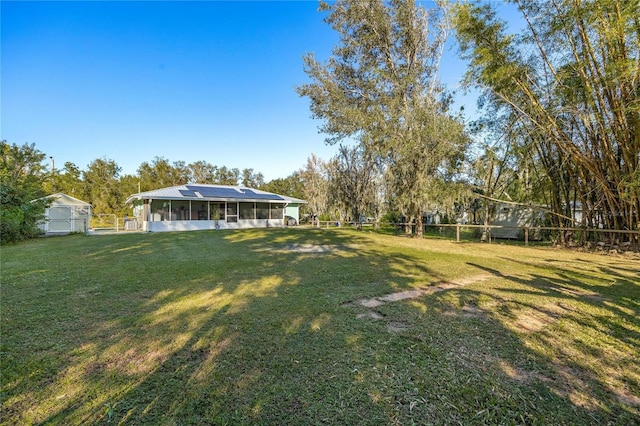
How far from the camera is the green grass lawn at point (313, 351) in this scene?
1.63 metres

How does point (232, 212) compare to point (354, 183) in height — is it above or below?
below

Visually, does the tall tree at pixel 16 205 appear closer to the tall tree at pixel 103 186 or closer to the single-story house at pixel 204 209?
the single-story house at pixel 204 209

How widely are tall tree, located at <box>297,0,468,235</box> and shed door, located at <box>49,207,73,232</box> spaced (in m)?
15.4

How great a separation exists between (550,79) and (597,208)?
4430 millimetres

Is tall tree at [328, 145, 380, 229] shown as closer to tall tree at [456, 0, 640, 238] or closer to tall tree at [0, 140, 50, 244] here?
tall tree at [456, 0, 640, 238]

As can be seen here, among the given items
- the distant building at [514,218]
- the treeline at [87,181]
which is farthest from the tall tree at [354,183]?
the treeline at [87,181]

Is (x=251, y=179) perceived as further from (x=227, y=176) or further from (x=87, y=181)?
(x=87, y=181)

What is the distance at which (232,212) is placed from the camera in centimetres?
1911

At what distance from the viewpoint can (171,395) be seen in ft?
5.64

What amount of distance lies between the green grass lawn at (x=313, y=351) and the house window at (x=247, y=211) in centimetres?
1491

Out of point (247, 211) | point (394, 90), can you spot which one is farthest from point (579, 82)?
point (247, 211)

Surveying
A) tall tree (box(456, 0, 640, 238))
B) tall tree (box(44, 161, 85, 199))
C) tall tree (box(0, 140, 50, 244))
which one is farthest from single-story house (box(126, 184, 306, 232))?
tall tree (box(456, 0, 640, 238))

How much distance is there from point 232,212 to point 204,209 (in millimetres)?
1830

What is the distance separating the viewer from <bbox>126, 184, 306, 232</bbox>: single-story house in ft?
53.3
